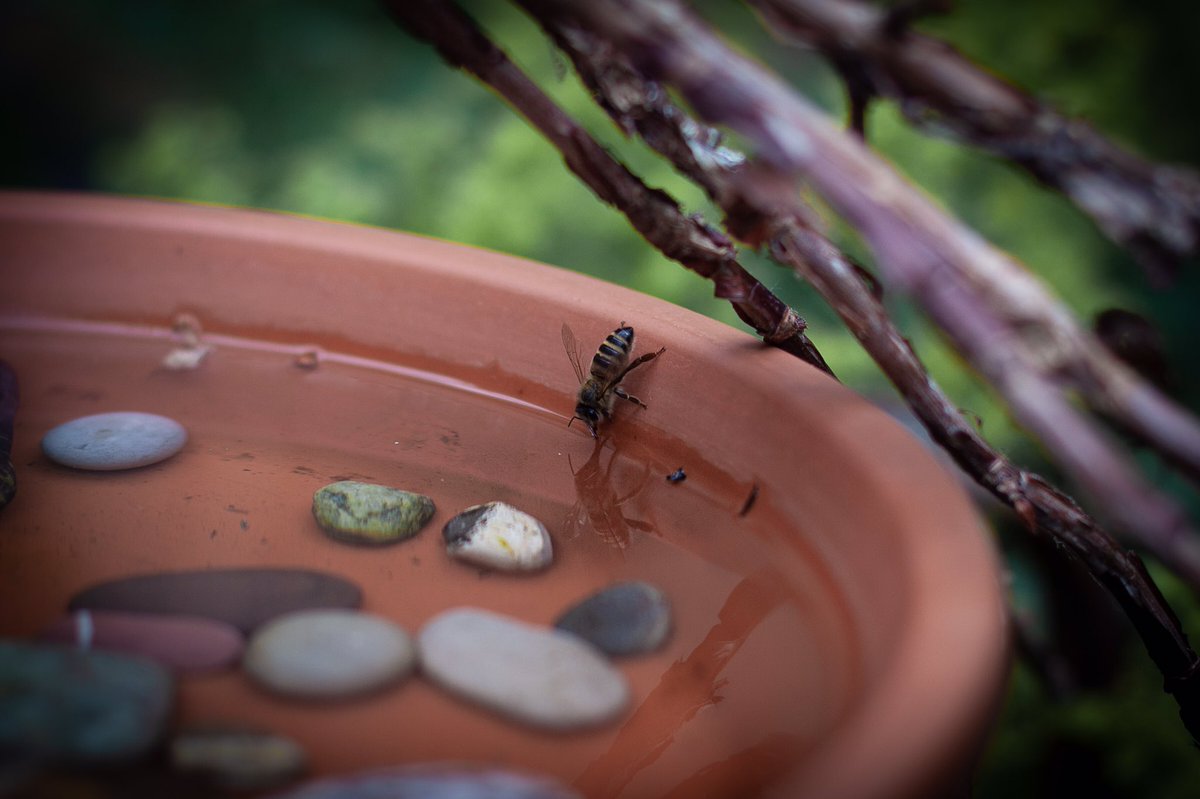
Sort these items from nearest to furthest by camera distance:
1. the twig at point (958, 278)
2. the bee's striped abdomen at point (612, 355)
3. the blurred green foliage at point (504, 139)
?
the twig at point (958, 278), the bee's striped abdomen at point (612, 355), the blurred green foliage at point (504, 139)

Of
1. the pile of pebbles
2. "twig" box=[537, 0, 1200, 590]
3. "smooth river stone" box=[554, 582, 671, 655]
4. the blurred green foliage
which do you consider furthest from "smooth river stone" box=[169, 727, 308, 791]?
the blurred green foliage

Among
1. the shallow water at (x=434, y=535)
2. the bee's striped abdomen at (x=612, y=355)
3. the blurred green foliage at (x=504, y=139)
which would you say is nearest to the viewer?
the shallow water at (x=434, y=535)

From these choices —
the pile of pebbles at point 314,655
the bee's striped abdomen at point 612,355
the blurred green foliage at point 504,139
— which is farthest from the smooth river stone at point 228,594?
the blurred green foliage at point 504,139

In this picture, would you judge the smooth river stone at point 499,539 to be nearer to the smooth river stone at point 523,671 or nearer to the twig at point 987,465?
the smooth river stone at point 523,671

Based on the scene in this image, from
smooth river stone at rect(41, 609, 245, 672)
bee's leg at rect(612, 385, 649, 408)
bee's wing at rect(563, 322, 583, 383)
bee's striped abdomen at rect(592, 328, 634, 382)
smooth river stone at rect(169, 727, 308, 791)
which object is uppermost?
bee's wing at rect(563, 322, 583, 383)

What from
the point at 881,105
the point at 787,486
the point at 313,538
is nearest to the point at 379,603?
the point at 313,538

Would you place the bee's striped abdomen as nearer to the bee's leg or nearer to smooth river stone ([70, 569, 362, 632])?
the bee's leg

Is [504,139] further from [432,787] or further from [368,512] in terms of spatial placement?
[432,787]
